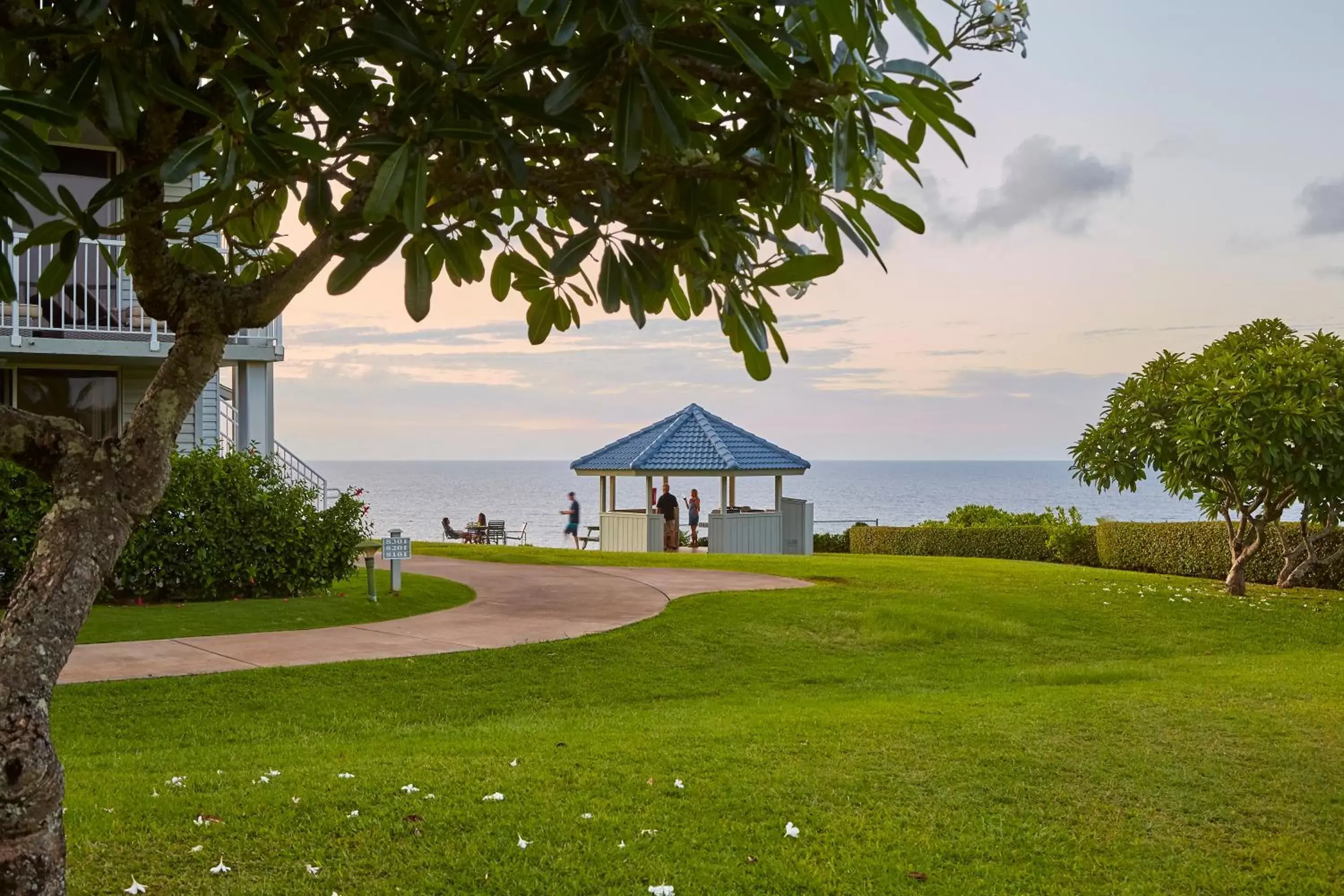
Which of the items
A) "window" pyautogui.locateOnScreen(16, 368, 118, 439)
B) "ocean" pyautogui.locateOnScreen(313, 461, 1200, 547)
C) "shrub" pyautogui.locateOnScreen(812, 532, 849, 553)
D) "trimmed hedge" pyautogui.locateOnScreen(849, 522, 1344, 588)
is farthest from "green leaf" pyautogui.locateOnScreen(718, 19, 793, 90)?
"ocean" pyautogui.locateOnScreen(313, 461, 1200, 547)

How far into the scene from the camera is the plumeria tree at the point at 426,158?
6.92 ft

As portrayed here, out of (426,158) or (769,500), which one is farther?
(769,500)

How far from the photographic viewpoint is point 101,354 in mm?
14008

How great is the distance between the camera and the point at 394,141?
2.22 m

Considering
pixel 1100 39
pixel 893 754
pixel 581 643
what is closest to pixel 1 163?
pixel 893 754

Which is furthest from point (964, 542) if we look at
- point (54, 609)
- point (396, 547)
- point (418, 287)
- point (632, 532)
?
point (418, 287)

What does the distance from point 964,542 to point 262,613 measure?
19.9 metres

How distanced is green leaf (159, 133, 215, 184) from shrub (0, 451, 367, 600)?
1061 cm

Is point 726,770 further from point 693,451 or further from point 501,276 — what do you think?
point 693,451

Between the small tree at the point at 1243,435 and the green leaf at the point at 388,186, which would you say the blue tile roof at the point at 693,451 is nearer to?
the small tree at the point at 1243,435

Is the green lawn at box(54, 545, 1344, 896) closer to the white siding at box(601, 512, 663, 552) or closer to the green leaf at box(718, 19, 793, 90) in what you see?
the green leaf at box(718, 19, 793, 90)

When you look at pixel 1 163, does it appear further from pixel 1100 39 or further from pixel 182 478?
pixel 1100 39

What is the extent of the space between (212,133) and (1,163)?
537 millimetres

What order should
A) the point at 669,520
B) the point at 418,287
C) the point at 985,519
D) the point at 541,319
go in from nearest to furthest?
1. the point at 418,287
2. the point at 541,319
3. the point at 669,520
4. the point at 985,519
